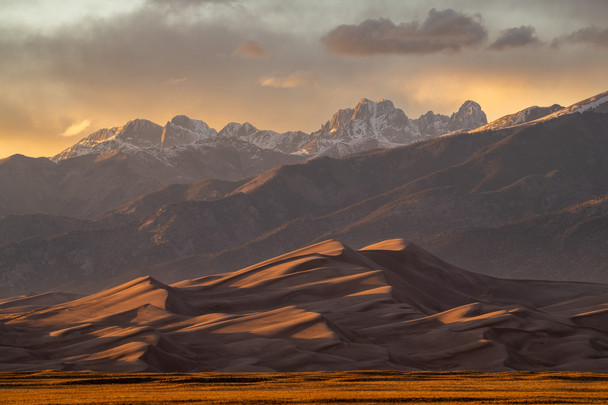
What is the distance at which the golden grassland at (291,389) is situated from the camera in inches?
2192

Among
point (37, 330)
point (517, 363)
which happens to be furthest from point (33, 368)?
point (517, 363)

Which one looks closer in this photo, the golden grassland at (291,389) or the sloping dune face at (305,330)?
the golden grassland at (291,389)

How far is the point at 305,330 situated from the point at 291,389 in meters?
63.0

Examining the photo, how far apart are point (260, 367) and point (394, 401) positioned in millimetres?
54528

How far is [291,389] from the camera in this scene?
6675cm

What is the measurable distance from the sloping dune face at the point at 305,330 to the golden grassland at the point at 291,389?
24.2 metres

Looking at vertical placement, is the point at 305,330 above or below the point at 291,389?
below

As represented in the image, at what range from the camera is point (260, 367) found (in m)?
107

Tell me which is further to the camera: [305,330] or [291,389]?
[305,330]

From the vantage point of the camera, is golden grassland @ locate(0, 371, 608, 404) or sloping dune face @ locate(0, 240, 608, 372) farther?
sloping dune face @ locate(0, 240, 608, 372)

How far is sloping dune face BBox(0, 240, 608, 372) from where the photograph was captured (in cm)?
11306

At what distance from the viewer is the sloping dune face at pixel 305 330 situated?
113 metres

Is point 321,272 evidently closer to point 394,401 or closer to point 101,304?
point 101,304

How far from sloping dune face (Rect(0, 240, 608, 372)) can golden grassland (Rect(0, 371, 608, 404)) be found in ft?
79.3
